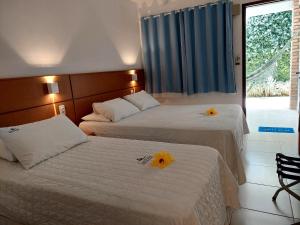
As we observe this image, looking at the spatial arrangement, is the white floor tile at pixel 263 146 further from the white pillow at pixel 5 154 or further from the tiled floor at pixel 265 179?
the white pillow at pixel 5 154

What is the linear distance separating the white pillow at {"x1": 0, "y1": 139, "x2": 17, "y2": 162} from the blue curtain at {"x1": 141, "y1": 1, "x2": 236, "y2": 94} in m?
3.00

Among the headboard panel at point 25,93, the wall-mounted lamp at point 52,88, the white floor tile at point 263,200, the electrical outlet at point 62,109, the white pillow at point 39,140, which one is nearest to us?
the white pillow at point 39,140

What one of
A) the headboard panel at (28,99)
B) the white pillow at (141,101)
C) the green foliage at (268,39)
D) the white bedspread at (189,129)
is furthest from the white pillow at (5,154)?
the green foliage at (268,39)

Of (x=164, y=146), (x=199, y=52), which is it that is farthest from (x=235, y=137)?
(x=199, y=52)

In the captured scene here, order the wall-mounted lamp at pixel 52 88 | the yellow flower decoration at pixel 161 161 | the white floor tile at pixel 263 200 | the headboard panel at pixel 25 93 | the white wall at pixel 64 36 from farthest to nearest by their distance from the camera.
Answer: the wall-mounted lamp at pixel 52 88, the white wall at pixel 64 36, the headboard panel at pixel 25 93, the white floor tile at pixel 263 200, the yellow flower decoration at pixel 161 161

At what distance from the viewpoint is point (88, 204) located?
1.18 m

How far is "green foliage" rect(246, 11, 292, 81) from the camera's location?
19.4 ft

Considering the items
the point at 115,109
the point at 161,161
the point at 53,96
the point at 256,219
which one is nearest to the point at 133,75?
the point at 115,109

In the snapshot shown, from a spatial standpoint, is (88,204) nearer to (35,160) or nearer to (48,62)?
(35,160)

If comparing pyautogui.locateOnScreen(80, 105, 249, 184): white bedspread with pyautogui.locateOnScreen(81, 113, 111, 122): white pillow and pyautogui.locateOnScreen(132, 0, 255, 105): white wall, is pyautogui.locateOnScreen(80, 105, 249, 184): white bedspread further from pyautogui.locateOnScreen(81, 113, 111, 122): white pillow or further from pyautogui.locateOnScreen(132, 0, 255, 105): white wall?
pyautogui.locateOnScreen(132, 0, 255, 105): white wall

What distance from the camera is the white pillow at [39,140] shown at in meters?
1.69

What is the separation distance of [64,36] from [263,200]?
276 cm

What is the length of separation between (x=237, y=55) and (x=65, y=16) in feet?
9.04

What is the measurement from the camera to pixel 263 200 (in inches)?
77.7
